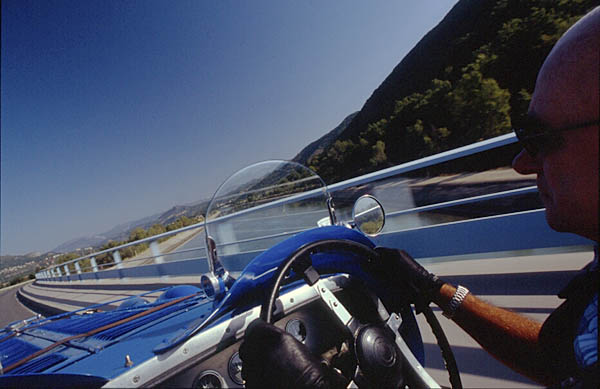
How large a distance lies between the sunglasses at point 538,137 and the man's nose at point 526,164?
0.16 feet

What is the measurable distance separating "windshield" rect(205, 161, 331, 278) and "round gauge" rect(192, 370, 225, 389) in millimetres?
307

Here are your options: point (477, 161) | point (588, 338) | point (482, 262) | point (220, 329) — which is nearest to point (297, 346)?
point (220, 329)

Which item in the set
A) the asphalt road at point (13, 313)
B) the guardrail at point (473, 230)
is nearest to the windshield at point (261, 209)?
the guardrail at point (473, 230)

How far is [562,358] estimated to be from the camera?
37.8 inches

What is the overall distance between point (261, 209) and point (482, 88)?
31.0 metres

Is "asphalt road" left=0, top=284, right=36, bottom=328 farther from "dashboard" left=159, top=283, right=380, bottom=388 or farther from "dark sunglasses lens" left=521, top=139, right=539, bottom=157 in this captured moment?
"dark sunglasses lens" left=521, top=139, right=539, bottom=157

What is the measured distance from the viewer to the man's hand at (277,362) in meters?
0.59

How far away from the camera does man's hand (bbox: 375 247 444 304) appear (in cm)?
106

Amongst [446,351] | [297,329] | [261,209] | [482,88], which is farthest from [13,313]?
[482,88]

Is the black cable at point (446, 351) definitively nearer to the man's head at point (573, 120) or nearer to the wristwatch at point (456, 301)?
the wristwatch at point (456, 301)

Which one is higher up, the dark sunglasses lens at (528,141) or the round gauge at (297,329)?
the dark sunglasses lens at (528,141)

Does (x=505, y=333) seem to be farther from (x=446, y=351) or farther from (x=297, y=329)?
(x=297, y=329)

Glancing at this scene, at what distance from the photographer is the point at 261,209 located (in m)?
1.22

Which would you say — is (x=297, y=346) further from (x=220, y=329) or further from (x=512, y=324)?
(x=512, y=324)
